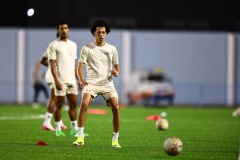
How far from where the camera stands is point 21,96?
41.5m

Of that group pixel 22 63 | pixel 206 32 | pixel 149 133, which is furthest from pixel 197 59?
pixel 149 133

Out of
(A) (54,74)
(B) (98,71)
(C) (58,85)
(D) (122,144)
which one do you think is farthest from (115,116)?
(A) (54,74)

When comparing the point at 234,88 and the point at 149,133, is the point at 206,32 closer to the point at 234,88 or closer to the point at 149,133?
the point at 234,88

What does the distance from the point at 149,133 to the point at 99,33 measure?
5.01m

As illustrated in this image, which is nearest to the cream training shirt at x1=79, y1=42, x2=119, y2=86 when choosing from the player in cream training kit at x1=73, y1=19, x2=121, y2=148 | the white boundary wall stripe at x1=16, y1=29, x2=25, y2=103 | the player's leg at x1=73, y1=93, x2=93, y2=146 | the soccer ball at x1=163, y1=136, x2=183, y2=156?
the player in cream training kit at x1=73, y1=19, x2=121, y2=148

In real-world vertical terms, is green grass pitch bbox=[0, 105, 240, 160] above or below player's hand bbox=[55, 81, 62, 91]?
below

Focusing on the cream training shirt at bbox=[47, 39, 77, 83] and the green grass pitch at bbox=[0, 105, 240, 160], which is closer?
the green grass pitch at bbox=[0, 105, 240, 160]

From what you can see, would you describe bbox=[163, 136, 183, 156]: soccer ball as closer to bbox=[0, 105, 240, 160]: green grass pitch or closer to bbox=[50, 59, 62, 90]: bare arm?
bbox=[0, 105, 240, 160]: green grass pitch

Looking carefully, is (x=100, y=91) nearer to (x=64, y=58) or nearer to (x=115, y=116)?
(x=115, y=116)

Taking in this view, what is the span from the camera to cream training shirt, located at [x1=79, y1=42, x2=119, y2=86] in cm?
1325

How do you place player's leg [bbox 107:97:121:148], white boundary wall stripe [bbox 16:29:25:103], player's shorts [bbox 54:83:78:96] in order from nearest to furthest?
player's leg [bbox 107:97:121:148] → player's shorts [bbox 54:83:78:96] → white boundary wall stripe [bbox 16:29:25:103]

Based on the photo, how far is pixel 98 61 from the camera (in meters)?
13.2

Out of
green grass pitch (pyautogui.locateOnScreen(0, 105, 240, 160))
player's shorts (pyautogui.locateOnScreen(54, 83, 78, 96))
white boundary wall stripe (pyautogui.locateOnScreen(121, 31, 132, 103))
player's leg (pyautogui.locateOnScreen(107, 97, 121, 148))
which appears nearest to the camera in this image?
green grass pitch (pyautogui.locateOnScreen(0, 105, 240, 160))

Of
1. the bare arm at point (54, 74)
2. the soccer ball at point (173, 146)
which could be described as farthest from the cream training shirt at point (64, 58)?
the soccer ball at point (173, 146)
